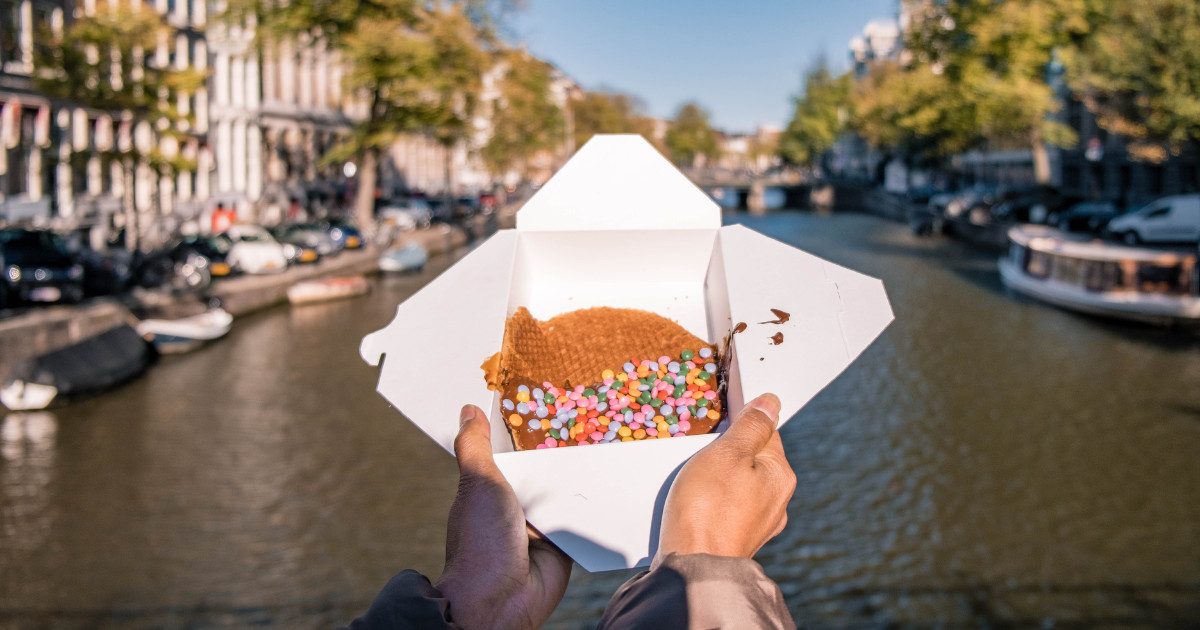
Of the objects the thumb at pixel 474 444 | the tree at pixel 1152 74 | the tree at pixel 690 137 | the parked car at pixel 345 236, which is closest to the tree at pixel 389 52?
the parked car at pixel 345 236

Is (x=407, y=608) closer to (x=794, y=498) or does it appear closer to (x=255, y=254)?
(x=794, y=498)

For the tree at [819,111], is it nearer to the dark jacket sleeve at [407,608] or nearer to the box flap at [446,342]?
the box flap at [446,342]

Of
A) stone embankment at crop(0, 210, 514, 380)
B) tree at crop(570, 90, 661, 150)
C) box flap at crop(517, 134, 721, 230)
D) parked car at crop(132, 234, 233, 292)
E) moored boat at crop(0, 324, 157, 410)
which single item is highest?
tree at crop(570, 90, 661, 150)

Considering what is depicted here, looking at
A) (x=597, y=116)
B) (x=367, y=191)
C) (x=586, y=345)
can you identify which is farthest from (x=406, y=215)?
(x=597, y=116)

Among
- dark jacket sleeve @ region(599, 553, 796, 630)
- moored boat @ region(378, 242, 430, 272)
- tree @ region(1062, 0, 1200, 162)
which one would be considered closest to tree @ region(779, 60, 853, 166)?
tree @ region(1062, 0, 1200, 162)

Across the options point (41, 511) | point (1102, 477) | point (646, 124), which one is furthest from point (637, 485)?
point (646, 124)

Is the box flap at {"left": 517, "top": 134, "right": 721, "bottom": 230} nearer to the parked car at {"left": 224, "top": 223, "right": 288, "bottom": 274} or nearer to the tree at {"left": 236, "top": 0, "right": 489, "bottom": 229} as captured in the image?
the parked car at {"left": 224, "top": 223, "right": 288, "bottom": 274}

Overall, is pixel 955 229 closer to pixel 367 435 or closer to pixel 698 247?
pixel 367 435
